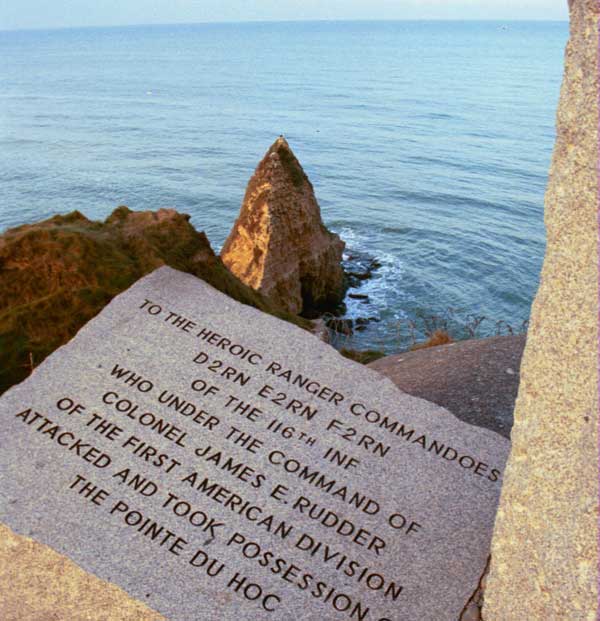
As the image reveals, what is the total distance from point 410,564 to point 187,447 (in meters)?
1.68

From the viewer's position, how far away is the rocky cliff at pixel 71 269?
6387 mm

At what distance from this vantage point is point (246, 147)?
45188mm

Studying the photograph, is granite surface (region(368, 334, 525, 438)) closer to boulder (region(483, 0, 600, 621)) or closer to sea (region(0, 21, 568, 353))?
boulder (region(483, 0, 600, 621))

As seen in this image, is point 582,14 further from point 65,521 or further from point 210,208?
point 210,208

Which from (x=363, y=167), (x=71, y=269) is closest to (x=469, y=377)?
(x=71, y=269)

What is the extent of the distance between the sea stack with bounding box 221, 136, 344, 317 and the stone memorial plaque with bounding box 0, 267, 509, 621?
44.2 ft

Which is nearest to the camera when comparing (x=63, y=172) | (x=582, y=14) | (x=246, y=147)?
(x=582, y=14)

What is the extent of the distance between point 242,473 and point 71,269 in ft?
9.20

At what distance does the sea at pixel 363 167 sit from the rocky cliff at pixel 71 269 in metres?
4.66

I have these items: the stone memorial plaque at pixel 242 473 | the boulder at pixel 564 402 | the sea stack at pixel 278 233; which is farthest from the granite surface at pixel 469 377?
the sea stack at pixel 278 233

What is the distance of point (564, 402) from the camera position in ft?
11.6

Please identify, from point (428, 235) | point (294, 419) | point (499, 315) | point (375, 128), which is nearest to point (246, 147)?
point (375, 128)

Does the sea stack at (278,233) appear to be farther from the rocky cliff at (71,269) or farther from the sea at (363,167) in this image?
the rocky cliff at (71,269)

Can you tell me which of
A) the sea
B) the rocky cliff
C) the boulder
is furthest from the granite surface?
the sea
